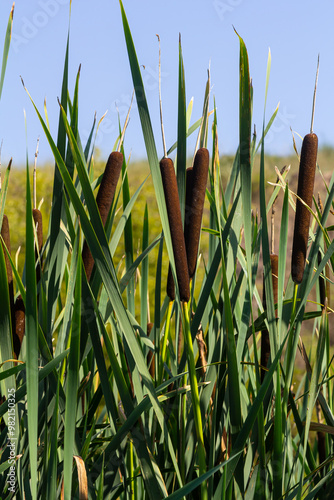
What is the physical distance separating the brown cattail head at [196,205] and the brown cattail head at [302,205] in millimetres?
120

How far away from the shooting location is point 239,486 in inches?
22.0

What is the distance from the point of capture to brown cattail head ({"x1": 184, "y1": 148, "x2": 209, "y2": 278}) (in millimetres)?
560

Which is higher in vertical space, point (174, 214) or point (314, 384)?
point (174, 214)

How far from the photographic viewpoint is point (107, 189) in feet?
1.87

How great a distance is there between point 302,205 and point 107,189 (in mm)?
243

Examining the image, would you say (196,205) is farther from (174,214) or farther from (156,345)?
(156,345)

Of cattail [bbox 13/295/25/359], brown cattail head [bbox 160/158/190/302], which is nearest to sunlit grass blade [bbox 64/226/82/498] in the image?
brown cattail head [bbox 160/158/190/302]

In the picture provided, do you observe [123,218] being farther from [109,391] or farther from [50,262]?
[109,391]

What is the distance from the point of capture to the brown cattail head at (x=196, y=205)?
56cm

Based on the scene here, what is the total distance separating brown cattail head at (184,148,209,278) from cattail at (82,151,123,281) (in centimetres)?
9

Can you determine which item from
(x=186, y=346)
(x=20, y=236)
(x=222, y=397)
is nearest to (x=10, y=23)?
(x=186, y=346)

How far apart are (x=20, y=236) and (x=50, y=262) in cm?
467

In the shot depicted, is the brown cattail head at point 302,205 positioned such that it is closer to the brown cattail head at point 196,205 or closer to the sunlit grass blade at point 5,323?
the brown cattail head at point 196,205

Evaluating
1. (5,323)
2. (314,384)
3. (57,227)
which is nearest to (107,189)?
(57,227)
